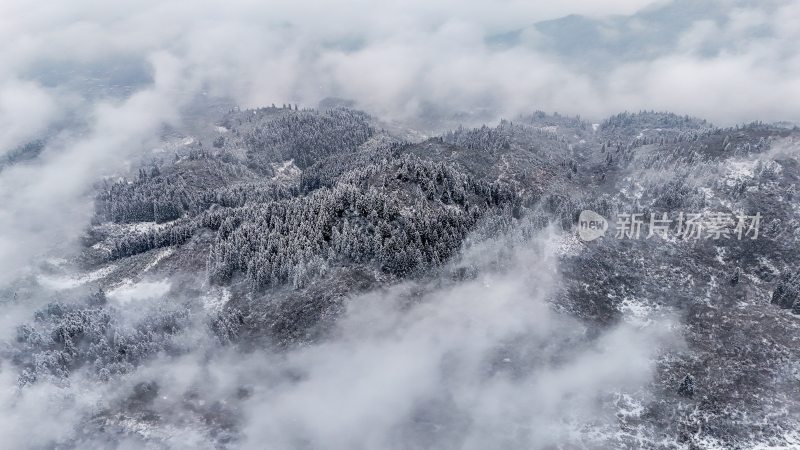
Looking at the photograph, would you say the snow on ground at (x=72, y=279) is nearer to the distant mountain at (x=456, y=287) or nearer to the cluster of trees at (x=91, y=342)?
the distant mountain at (x=456, y=287)

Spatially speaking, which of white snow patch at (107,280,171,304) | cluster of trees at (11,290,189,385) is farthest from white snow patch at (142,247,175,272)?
cluster of trees at (11,290,189,385)

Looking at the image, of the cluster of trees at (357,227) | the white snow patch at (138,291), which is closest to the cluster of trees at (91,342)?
the white snow patch at (138,291)

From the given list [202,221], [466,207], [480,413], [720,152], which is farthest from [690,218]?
[202,221]

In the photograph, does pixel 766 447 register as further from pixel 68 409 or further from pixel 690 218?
pixel 68 409

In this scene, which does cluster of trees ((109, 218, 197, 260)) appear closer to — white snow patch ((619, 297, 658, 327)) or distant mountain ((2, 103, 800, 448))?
distant mountain ((2, 103, 800, 448))

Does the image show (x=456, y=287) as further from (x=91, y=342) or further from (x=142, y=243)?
(x=142, y=243)

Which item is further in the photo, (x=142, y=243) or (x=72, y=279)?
(x=142, y=243)

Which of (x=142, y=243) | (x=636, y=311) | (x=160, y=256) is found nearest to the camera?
(x=636, y=311)

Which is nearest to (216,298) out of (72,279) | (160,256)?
(160,256)

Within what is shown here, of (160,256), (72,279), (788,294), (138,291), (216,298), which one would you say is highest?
(788,294)

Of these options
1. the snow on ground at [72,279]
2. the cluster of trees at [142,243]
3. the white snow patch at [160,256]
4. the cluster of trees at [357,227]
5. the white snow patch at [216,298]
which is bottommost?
the snow on ground at [72,279]

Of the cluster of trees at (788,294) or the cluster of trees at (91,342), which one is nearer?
the cluster of trees at (91,342)

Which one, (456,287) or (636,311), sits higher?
(456,287)
